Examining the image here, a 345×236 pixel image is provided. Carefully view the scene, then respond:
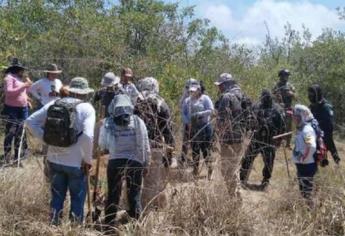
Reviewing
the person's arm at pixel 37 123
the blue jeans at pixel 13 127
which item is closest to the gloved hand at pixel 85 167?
the person's arm at pixel 37 123

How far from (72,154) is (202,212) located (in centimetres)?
149

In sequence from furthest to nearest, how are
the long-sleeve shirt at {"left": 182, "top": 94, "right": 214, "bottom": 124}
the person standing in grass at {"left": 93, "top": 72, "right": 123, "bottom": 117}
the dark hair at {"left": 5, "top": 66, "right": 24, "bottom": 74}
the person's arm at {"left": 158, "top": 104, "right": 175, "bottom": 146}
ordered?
the dark hair at {"left": 5, "top": 66, "right": 24, "bottom": 74} → the long-sleeve shirt at {"left": 182, "top": 94, "right": 214, "bottom": 124} → the person standing in grass at {"left": 93, "top": 72, "right": 123, "bottom": 117} → the person's arm at {"left": 158, "top": 104, "right": 175, "bottom": 146}

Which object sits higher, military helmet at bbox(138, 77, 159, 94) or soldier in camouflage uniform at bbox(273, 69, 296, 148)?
soldier in camouflage uniform at bbox(273, 69, 296, 148)

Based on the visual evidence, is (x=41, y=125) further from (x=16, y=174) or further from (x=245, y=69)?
(x=245, y=69)

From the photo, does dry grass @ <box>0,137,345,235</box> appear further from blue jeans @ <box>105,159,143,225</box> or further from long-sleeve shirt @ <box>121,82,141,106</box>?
long-sleeve shirt @ <box>121,82,141,106</box>

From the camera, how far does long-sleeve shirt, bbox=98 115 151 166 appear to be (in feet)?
21.3

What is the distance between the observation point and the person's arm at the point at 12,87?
9453mm

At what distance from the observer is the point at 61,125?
6047 mm

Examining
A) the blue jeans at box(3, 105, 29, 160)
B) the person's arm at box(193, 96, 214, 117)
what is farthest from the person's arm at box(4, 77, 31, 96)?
the person's arm at box(193, 96, 214, 117)

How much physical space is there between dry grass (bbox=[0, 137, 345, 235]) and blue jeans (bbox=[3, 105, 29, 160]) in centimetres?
150

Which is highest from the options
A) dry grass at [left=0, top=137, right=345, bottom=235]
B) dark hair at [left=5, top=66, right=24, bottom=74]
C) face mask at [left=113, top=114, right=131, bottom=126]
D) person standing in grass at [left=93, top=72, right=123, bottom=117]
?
dark hair at [left=5, top=66, right=24, bottom=74]

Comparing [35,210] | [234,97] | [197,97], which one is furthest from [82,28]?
[35,210]

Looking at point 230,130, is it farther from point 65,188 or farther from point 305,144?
point 65,188

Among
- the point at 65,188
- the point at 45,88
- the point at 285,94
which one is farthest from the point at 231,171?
the point at 285,94
